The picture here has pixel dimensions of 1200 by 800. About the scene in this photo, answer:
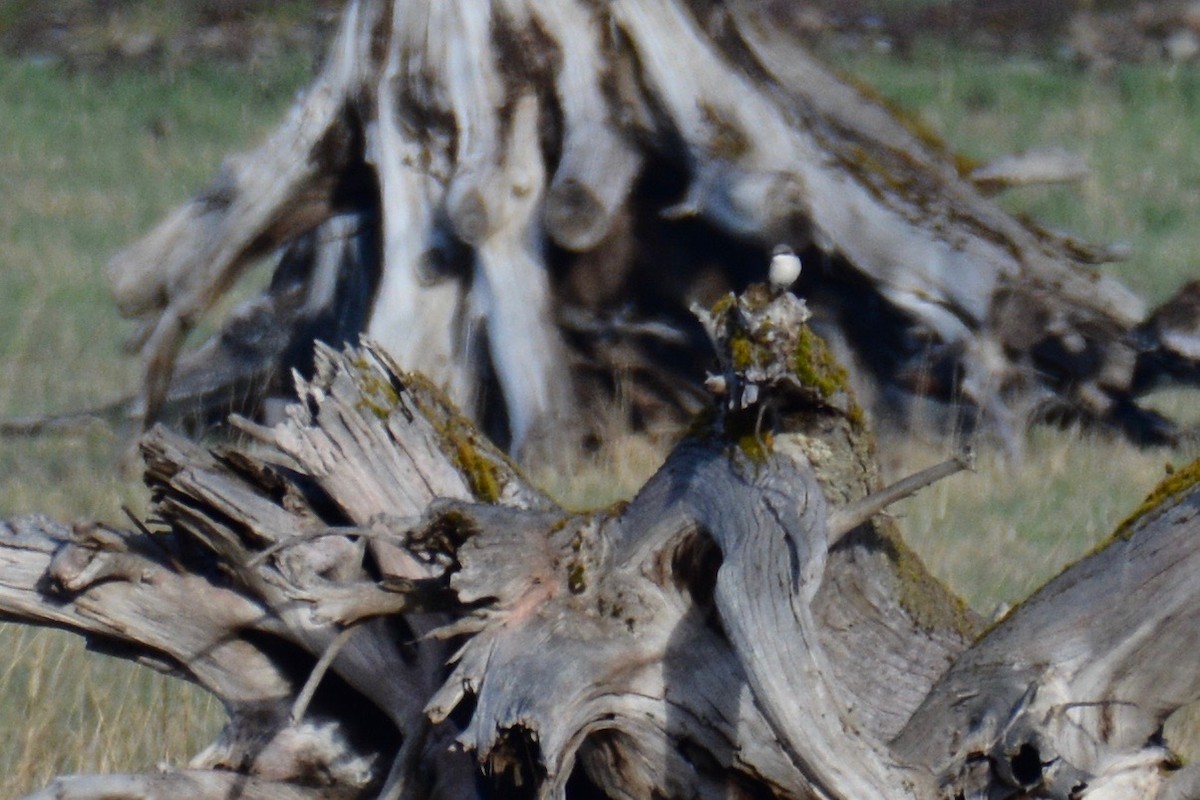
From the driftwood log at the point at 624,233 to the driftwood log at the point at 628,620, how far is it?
3.55 m

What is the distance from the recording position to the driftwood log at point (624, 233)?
22.1ft

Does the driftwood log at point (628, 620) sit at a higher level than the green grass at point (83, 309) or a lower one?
higher

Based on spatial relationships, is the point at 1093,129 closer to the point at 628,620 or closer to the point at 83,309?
the point at 83,309

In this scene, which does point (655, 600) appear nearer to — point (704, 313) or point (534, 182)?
point (704, 313)

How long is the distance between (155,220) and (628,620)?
11215mm

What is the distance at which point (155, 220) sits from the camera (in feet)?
43.5

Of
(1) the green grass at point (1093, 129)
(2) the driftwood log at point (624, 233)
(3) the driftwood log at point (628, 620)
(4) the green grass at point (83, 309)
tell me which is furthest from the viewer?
(1) the green grass at point (1093, 129)

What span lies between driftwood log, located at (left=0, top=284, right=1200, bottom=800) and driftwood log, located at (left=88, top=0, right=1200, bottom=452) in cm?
355

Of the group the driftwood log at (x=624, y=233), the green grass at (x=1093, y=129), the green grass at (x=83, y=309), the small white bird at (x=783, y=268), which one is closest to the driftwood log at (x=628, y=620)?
the small white bird at (x=783, y=268)

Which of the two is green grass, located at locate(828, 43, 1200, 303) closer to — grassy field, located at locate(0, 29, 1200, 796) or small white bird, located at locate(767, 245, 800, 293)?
grassy field, located at locate(0, 29, 1200, 796)

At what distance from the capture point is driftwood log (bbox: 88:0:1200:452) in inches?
265

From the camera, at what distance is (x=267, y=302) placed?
8.20 meters

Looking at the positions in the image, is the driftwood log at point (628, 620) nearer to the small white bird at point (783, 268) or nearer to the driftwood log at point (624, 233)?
the small white bird at point (783, 268)

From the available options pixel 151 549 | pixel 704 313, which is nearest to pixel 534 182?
pixel 151 549
